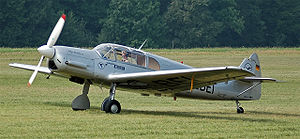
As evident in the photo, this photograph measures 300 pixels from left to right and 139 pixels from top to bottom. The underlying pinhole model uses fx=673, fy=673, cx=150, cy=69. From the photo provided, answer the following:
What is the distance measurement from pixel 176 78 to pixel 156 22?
67698 mm

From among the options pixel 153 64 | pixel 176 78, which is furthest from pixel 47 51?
pixel 176 78

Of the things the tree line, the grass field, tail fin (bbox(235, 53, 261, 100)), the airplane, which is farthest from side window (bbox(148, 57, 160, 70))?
the tree line

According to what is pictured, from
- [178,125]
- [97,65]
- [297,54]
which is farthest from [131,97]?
[297,54]

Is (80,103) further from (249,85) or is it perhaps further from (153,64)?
(249,85)

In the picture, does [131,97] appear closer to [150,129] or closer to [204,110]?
[204,110]

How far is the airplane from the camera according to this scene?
15.2 m

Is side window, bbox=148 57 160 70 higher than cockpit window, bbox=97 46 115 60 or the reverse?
the reverse

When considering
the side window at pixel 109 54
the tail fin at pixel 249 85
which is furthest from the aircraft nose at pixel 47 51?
the tail fin at pixel 249 85

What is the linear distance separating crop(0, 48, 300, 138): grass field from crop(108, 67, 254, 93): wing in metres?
0.69

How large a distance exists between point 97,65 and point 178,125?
3039mm

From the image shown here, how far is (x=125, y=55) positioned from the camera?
53.5ft

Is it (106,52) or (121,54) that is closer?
(106,52)

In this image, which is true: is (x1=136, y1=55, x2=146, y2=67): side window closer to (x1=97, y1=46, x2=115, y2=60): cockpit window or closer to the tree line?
(x1=97, y1=46, x2=115, y2=60): cockpit window

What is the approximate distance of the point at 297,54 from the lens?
54625mm
